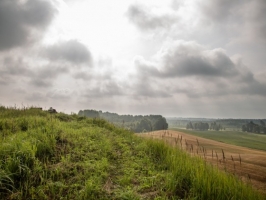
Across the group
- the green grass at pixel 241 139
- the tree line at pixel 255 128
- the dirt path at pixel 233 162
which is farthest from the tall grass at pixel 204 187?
the tree line at pixel 255 128

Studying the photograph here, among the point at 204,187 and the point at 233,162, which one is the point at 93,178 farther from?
the point at 233,162

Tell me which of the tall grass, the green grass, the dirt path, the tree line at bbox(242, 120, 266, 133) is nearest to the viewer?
the tall grass

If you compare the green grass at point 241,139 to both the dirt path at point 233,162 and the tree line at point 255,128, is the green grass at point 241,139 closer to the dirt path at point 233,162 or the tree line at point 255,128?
the tree line at point 255,128

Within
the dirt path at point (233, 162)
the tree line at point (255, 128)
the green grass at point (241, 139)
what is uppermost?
the dirt path at point (233, 162)

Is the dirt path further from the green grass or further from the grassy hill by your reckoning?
the green grass

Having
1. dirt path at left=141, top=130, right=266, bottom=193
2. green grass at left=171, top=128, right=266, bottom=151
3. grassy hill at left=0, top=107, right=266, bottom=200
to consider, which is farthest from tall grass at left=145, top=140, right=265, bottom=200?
green grass at left=171, top=128, right=266, bottom=151

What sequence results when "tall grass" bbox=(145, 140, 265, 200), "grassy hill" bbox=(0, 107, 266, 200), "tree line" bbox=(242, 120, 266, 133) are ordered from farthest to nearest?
"tree line" bbox=(242, 120, 266, 133) < "tall grass" bbox=(145, 140, 265, 200) < "grassy hill" bbox=(0, 107, 266, 200)

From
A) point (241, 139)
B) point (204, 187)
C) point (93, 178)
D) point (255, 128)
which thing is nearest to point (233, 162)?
point (204, 187)

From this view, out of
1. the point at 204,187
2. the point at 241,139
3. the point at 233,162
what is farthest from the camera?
the point at 241,139

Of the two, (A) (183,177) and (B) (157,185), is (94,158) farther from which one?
(A) (183,177)

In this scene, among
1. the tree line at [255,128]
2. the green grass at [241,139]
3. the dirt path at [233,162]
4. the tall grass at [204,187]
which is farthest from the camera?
the tree line at [255,128]

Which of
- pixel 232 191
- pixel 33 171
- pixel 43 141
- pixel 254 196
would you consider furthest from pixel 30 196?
pixel 254 196

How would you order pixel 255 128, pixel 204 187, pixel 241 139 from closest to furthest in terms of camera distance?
pixel 204 187 < pixel 241 139 < pixel 255 128

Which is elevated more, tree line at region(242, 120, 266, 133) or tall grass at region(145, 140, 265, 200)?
tall grass at region(145, 140, 265, 200)
